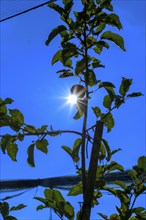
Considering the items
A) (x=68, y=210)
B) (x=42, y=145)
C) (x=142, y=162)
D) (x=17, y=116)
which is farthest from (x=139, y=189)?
(x=17, y=116)

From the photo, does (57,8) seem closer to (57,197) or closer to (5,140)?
(5,140)

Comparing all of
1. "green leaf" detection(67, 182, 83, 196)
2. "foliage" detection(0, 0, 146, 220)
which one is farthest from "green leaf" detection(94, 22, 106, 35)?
"green leaf" detection(67, 182, 83, 196)

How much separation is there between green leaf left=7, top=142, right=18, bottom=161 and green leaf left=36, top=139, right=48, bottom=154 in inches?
2.8

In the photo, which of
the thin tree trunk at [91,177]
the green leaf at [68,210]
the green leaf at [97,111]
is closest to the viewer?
the thin tree trunk at [91,177]

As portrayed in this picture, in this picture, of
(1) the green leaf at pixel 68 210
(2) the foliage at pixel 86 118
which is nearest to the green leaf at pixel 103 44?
(2) the foliage at pixel 86 118

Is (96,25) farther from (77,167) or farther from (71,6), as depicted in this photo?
(77,167)

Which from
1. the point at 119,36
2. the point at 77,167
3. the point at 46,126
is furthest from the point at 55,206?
the point at 119,36

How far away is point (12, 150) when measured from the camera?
140 centimetres

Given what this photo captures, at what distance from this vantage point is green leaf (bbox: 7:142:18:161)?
140 cm

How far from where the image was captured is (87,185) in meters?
1.22

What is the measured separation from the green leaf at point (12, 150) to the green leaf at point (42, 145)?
0.07 meters

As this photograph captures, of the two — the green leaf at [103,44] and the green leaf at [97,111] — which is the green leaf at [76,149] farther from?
the green leaf at [103,44]

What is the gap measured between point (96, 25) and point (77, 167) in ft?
1.48

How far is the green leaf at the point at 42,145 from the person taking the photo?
4.55 feet
